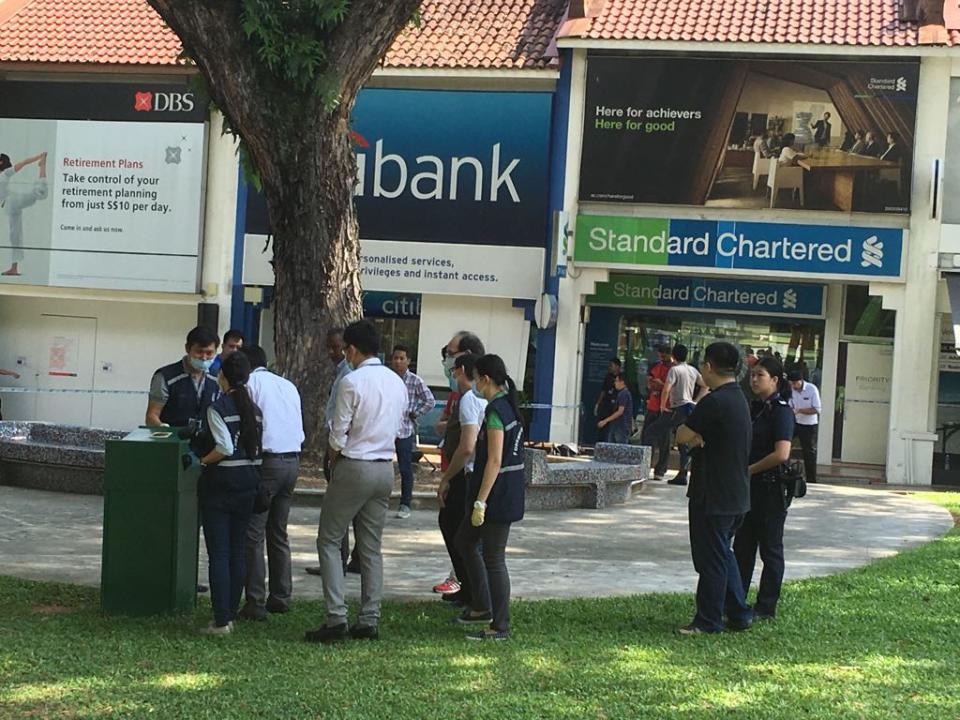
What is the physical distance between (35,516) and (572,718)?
797cm

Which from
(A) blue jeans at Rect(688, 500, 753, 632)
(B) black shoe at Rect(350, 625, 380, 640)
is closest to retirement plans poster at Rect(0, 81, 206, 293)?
(B) black shoe at Rect(350, 625, 380, 640)

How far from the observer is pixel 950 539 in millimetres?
13648

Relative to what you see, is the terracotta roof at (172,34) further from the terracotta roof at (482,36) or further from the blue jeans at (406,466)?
the blue jeans at (406,466)

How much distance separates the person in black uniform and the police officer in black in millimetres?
3670

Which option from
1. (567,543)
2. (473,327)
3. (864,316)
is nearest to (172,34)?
(473,327)

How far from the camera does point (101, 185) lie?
84.3ft

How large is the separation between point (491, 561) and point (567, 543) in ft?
14.7

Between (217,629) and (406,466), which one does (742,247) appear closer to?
(406,466)

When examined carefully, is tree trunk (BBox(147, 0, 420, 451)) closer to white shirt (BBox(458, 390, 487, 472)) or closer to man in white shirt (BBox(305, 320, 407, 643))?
white shirt (BBox(458, 390, 487, 472))

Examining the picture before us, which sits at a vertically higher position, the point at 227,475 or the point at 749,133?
the point at 749,133

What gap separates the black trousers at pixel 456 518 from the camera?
29.3ft

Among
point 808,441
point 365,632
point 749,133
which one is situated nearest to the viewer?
point 365,632

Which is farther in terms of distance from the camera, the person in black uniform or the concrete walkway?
the concrete walkway

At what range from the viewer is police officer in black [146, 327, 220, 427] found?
9570 millimetres
